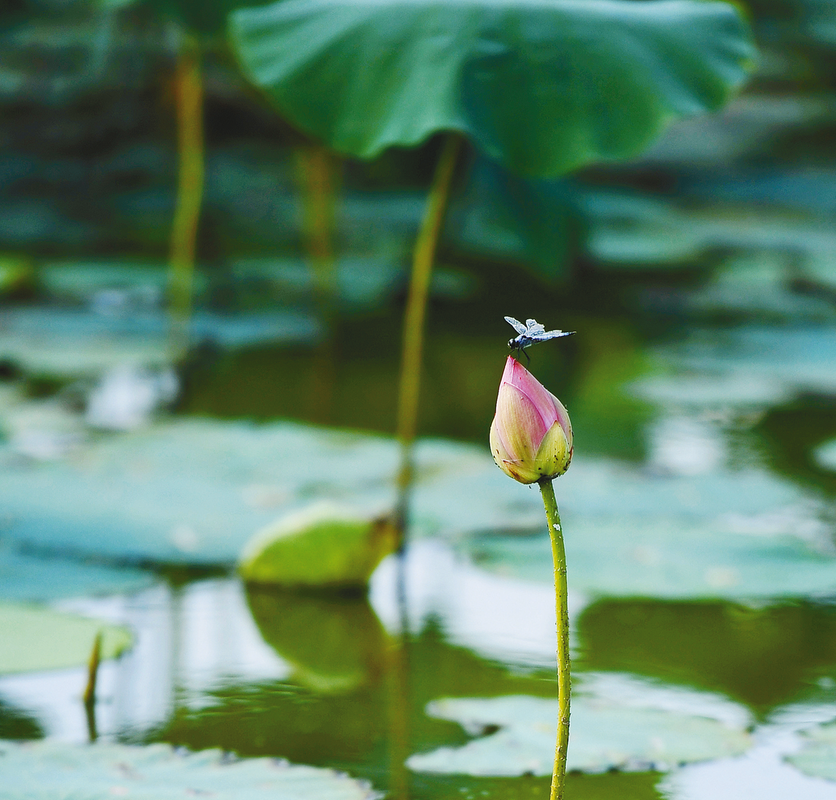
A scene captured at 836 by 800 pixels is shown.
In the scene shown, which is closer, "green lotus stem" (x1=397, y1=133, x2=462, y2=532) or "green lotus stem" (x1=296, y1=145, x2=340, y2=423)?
"green lotus stem" (x1=397, y1=133, x2=462, y2=532)

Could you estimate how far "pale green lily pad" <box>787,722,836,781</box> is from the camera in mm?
938

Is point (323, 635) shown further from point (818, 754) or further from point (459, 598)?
point (818, 754)

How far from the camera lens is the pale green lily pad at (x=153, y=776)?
0.86 metres

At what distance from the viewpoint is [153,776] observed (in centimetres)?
89

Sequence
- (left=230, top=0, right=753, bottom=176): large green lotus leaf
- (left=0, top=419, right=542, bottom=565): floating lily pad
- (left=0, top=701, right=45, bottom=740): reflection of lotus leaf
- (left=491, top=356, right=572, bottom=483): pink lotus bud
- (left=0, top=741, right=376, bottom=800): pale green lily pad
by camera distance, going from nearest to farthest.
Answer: (left=491, top=356, right=572, bottom=483): pink lotus bud
(left=0, top=741, right=376, bottom=800): pale green lily pad
(left=0, top=701, right=45, bottom=740): reflection of lotus leaf
(left=230, top=0, right=753, bottom=176): large green lotus leaf
(left=0, top=419, right=542, bottom=565): floating lily pad

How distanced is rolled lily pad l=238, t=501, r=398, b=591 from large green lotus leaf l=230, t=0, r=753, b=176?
0.45 m

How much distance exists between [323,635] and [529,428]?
2.28 ft

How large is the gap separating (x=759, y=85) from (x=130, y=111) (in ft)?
9.72

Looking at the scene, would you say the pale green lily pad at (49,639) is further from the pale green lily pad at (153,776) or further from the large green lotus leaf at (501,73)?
the large green lotus leaf at (501,73)

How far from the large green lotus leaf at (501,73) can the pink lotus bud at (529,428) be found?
584mm

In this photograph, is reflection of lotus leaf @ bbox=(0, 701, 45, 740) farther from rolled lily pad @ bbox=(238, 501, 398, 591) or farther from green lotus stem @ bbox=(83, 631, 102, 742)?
rolled lily pad @ bbox=(238, 501, 398, 591)

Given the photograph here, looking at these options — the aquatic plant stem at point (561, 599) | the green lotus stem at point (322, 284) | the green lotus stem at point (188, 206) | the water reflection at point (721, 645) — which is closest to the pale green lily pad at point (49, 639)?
the water reflection at point (721, 645)


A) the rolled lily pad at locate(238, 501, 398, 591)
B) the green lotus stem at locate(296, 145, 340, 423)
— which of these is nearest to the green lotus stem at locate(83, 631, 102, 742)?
the rolled lily pad at locate(238, 501, 398, 591)

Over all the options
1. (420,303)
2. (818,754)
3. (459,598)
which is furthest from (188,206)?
(818,754)
